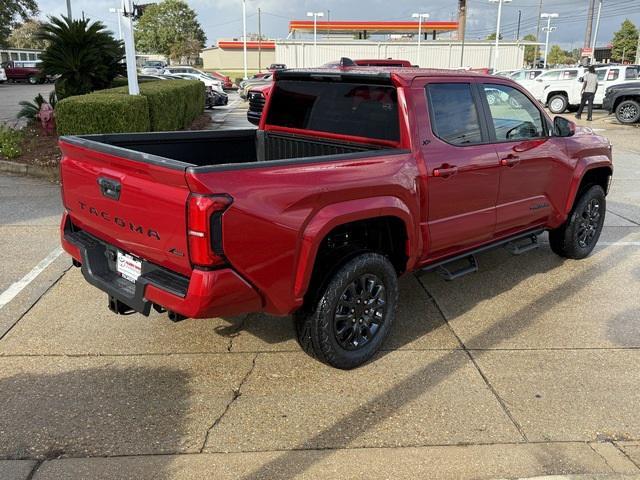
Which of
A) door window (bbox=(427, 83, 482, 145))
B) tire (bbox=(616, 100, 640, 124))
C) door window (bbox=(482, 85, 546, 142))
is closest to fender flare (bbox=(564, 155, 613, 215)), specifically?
door window (bbox=(482, 85, 546, 142))

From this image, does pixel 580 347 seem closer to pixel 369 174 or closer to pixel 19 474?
pixel 369 174

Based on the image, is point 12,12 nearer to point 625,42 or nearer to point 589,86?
point 589,86

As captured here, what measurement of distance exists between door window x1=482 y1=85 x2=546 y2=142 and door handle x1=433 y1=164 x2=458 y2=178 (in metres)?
0.76

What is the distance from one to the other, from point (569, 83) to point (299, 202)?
77.7 ft

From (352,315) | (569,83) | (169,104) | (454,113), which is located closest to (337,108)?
(454,113)

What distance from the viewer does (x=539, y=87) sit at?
2452 centimetres

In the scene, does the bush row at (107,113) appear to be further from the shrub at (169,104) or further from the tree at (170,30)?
the tree at (170,30)

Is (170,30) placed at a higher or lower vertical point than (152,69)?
higher

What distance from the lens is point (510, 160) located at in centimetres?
471

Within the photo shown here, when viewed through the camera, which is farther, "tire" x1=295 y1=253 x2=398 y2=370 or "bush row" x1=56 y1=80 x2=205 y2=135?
"bush row" x1=56 y1=80 x2=205 y2=135

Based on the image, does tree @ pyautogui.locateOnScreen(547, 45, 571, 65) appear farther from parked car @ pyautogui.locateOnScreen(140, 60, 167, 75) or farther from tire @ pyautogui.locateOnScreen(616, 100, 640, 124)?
tire @ pyautogui.locateOnScreen(616, 100, 640, 124)

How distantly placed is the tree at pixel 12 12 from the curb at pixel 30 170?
41611 millimetres

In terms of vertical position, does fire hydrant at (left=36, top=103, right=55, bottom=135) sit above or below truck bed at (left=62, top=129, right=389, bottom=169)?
below

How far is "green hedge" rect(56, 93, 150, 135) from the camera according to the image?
30.5 ft
